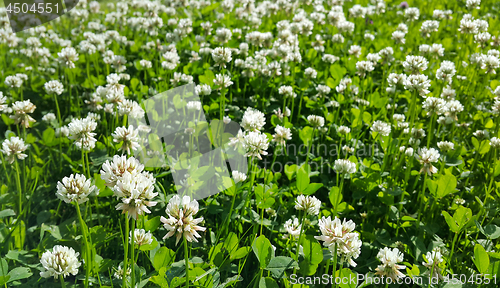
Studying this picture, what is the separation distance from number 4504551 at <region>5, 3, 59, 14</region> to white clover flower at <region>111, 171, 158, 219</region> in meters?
5.22

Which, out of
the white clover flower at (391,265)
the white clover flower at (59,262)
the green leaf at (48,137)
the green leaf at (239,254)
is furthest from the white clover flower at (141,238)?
the green leaf at (48,137)

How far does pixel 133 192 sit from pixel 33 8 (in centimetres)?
546

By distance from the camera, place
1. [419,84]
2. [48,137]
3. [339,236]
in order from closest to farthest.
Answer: [339,236], [419,84], [48,137]

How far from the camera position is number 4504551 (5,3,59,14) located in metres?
5.15

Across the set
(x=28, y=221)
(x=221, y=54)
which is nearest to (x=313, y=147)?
(x=221, y=54)

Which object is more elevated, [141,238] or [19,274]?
[141,238]

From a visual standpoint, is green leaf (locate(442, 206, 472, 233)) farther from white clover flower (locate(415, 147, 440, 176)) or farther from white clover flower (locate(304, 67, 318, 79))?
white clover flower (locate(304, 67, 318, 79))

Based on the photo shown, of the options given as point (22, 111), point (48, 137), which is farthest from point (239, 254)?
point (48, 137)

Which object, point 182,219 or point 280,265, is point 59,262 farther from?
point 280,265

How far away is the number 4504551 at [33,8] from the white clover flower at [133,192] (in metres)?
5.22

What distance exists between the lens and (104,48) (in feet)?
11.8

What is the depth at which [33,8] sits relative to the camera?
5277 millimetres

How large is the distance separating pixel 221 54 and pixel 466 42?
2.68 metres

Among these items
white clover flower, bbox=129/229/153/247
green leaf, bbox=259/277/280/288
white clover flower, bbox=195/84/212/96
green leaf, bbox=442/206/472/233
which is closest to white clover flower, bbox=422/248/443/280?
green leaf, bbox=442/206/472/233
